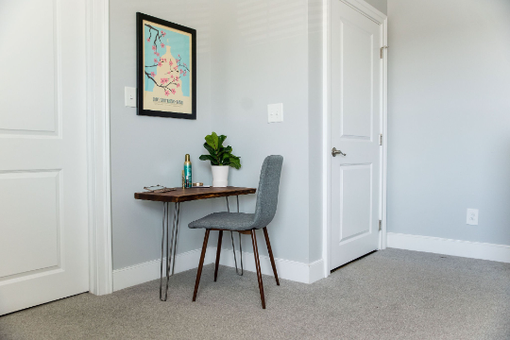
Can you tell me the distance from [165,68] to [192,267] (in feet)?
4.44

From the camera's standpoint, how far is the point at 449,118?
3.24 metres

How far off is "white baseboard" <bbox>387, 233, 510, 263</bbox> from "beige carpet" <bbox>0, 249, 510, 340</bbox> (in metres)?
0.32

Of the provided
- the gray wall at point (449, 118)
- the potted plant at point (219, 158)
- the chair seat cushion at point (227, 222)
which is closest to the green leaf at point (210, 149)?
the potted plant at point (219, 158)

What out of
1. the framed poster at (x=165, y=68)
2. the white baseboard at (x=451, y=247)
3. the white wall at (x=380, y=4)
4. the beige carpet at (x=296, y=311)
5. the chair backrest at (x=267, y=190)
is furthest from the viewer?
the white wall at (x=380, y=4)

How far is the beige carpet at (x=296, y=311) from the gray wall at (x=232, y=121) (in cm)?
31

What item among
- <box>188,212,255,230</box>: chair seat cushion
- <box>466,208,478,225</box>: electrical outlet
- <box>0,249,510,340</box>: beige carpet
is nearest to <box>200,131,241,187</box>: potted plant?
<box>188,212,255,230</box>: chair seat cushion

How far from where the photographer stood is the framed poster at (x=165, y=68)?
2506 millimetres

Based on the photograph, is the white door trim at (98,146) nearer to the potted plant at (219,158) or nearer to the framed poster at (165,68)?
the framed poster at (165,68)

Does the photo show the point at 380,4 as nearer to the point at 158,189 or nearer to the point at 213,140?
the point at 213,140

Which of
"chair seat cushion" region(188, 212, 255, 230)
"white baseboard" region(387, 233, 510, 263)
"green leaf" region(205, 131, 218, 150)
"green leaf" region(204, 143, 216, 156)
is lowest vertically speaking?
"white baseboard" region(387, 233, 510, 263)

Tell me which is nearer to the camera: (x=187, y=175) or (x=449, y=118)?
(x=187, y=175)

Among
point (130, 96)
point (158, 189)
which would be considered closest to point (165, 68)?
point (130, 96)

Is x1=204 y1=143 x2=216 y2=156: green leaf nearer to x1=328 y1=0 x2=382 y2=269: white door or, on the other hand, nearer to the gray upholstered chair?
the gray upholstered chair

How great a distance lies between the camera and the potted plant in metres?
2.71
